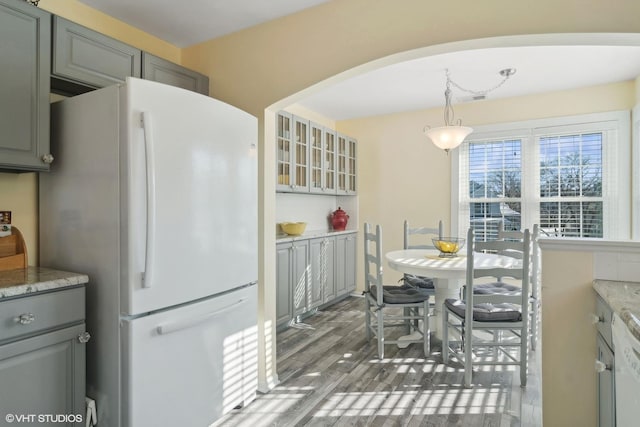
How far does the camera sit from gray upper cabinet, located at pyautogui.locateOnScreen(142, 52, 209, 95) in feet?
7.39

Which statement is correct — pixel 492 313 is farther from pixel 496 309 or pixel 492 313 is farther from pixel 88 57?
pixel 88 57

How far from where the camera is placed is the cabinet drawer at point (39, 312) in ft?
4.64

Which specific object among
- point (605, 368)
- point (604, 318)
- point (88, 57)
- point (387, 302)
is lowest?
point (387, 302)

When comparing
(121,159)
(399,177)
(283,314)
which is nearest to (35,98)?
(121,159)

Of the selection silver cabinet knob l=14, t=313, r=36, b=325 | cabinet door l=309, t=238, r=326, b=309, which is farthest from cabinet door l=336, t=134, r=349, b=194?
silver cabinet knob l=14, t=313, r=36, b=325

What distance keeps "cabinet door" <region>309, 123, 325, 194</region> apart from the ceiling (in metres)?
0.38

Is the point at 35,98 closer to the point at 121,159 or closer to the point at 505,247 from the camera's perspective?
the point at 121,159

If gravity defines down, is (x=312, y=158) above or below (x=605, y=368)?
above

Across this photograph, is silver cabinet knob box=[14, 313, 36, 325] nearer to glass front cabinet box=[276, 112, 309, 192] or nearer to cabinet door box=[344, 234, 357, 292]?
glass front cabinet box=[276, 112, 309, 192]

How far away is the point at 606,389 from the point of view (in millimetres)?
1497

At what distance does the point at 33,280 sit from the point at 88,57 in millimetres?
1208

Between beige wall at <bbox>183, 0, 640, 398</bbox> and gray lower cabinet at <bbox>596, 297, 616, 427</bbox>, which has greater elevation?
beige wall at <bbox>183, 0, 640, 398</bbox>

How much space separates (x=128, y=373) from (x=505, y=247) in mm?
2408

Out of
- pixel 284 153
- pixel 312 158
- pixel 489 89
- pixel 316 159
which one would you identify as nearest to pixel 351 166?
pixel 316 159
